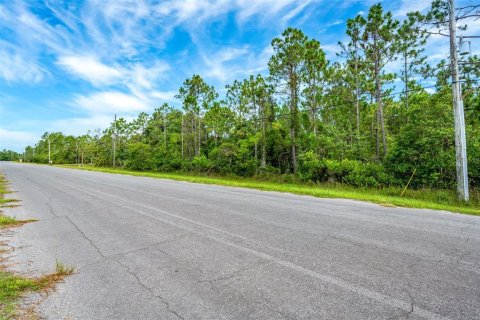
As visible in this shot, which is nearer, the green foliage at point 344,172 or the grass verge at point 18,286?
the grass verge at point 18,286

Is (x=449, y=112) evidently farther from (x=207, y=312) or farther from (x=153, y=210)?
(x=207, y=312)

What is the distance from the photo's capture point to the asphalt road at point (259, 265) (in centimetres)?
269

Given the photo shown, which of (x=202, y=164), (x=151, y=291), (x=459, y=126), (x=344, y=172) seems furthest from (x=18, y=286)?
(x=202, y=164)

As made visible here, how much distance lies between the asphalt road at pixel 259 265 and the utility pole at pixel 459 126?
4.64m

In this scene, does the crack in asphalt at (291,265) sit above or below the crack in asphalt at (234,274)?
above

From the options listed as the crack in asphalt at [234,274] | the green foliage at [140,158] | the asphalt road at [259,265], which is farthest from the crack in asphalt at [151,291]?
the green foliage at [140,158]

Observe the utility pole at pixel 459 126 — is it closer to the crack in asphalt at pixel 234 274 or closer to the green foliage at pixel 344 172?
the green foliage at pixel 344 172

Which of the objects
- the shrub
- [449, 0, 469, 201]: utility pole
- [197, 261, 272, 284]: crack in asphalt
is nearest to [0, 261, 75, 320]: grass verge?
[197, 261, 272, 284]: crack in asphalt

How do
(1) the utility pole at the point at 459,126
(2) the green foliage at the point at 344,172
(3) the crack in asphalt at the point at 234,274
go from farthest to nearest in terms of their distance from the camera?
(2) the green foliage at the point at 344,172
(1) the utility pole at the point at 459,126
(3) the crack in asphalt at the point at 234,274

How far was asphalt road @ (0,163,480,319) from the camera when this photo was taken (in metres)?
2.69

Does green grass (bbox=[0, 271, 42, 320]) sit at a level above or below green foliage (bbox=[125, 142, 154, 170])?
below

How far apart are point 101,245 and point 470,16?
15.5 meters

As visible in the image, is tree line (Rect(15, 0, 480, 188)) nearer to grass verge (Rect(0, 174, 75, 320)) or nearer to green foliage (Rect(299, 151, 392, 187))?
green foliage (Rect(299, 151, 392, 187))

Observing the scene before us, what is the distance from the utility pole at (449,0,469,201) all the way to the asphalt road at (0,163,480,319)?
464 centimetres
